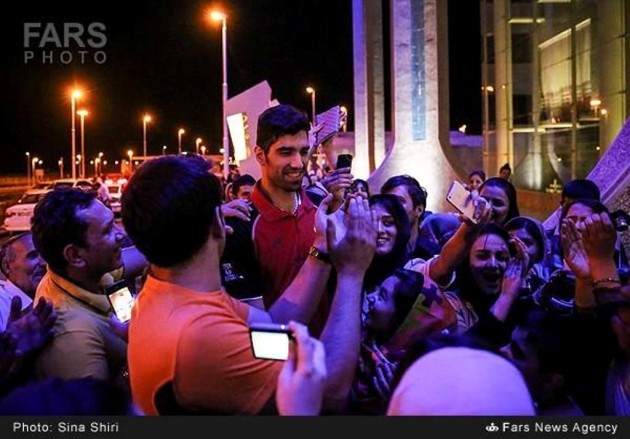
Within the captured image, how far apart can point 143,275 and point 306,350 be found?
189 centimetres

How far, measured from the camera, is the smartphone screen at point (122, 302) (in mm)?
2783

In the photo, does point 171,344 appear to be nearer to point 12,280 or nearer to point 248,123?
point 12,280

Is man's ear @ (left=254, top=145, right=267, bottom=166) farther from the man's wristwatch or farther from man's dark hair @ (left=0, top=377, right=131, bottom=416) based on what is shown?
man's dark hair @ (left=0, top=377, right=131, bottom=416)

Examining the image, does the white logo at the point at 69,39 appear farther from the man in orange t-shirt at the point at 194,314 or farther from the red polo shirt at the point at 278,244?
the man in orange t-shirt at the point at 194,314

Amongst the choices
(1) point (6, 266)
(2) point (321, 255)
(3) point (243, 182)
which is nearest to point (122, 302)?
(2) point (321, 255)

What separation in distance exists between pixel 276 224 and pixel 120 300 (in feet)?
2.35

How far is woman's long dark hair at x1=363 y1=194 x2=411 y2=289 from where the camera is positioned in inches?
138

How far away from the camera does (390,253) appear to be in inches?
148

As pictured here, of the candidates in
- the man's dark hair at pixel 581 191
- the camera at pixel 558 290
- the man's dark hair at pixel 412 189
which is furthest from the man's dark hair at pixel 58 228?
the man's dark hair at pixel 581 191

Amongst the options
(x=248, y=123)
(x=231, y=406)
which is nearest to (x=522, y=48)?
(x=248, y=123)

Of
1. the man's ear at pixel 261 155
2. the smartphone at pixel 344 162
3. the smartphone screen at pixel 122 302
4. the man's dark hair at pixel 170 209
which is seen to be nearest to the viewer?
the man's dark hair at pixel 170 209

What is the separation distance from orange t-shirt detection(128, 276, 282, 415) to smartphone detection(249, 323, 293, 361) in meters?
0.11

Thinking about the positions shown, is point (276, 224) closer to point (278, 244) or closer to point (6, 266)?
point (278, 244)

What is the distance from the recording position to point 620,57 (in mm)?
23062
